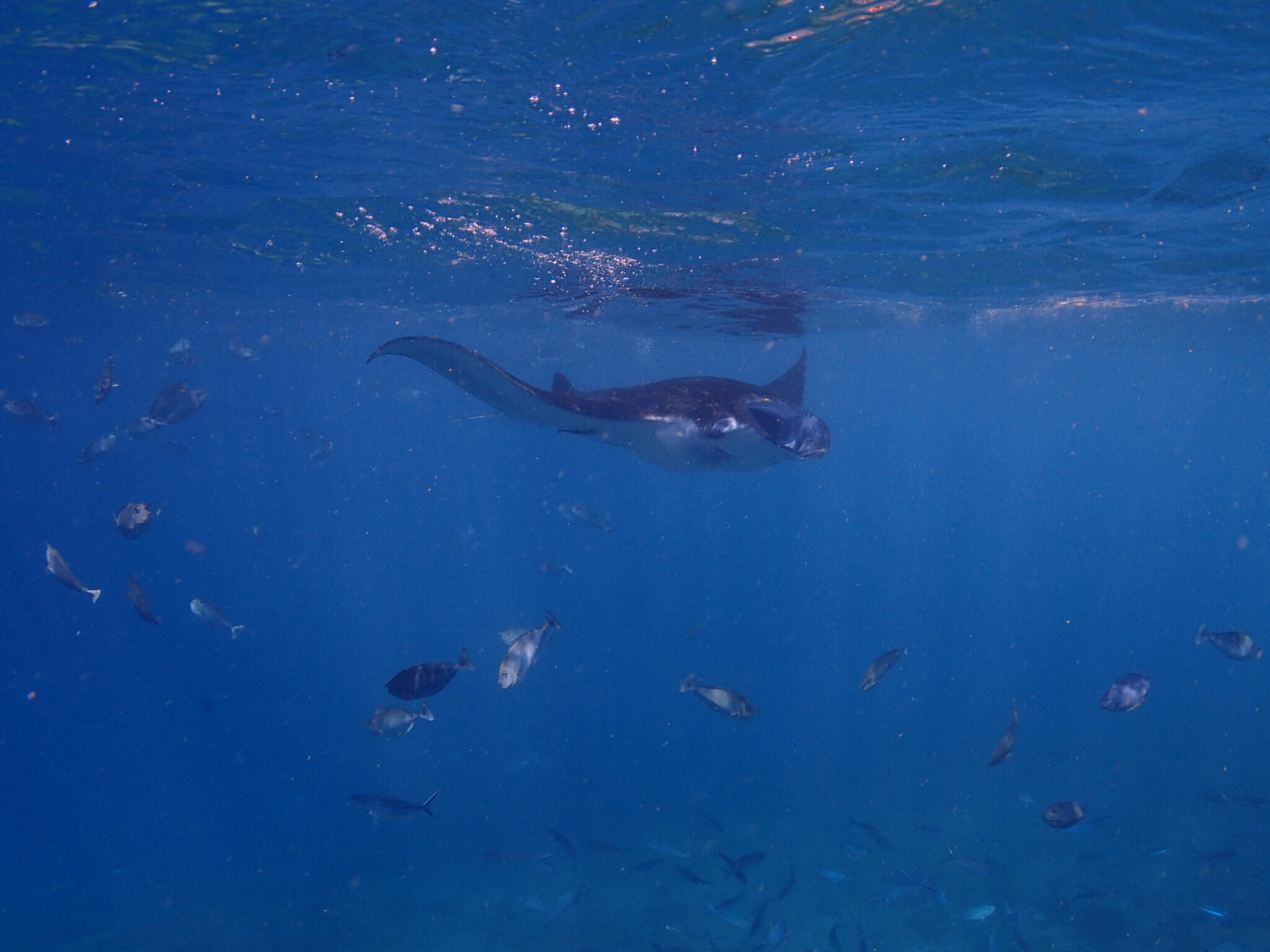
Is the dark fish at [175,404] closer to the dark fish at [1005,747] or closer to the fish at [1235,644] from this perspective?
the dark fish at [1005,747]

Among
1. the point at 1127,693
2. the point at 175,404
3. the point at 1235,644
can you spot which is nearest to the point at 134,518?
the point at 175,404

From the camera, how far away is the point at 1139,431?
95.2m

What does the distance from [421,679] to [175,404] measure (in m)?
7.06

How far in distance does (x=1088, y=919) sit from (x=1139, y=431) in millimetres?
103150

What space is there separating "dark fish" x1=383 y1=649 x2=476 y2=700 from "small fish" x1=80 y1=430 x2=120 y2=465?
25.6 feet

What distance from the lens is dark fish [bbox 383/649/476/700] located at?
685 centimetres

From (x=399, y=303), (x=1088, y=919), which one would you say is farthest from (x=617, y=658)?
(x=1088, y=919)

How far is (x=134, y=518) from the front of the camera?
8.73 meters

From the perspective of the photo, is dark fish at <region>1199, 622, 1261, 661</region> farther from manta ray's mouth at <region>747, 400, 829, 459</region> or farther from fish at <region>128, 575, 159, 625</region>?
fish at <region>128, 575, 159, 625</region>

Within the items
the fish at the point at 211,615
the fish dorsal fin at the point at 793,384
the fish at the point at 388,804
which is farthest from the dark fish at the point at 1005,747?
the fish at the point at 211,615

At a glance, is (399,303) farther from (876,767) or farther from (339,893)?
(876,767)

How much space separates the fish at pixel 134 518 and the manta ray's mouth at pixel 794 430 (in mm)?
7417

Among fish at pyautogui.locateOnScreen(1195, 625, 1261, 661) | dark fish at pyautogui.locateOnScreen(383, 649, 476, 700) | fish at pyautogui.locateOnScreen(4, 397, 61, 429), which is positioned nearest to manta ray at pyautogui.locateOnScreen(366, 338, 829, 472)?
dark fish at pyautogui.locateOnScreen(383, 649, 476, 700)

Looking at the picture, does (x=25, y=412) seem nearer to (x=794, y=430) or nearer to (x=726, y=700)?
(x=726, y=700)
